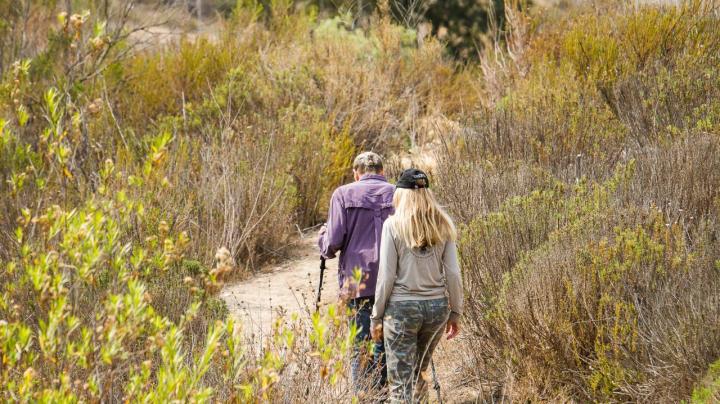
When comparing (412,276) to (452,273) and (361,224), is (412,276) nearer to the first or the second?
(452,273)

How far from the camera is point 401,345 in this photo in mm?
4355

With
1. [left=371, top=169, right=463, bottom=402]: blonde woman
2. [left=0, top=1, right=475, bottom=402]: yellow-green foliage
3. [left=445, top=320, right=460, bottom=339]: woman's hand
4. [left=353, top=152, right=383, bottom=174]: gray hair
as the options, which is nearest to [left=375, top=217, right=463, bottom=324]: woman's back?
[left=371, top=169, right=463, bottom=402]: blonde woman

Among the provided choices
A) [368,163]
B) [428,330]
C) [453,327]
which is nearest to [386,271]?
[428,330]

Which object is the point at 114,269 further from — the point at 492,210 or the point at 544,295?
the point at 492,210

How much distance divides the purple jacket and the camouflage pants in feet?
1.43

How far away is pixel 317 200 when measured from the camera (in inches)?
369

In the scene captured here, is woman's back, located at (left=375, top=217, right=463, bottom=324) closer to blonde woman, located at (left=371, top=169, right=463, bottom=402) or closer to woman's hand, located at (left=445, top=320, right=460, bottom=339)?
blonde woman, located at (left=371, top=169, right=463, bottom=402)

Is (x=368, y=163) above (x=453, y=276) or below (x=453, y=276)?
above

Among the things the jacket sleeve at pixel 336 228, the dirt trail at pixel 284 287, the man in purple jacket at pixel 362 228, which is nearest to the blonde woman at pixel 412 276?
the man in purple jacket at pixel 362 228

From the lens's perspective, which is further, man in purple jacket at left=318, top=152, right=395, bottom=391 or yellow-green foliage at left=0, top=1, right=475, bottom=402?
man in purple jacket at left=318, top=152, right=395, bottom=391

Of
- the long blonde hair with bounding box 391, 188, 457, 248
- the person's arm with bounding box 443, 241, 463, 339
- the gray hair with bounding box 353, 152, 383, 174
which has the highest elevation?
the gray hair with bounding box 353, 152, 383, 174

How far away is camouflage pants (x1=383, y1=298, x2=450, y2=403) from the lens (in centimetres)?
431

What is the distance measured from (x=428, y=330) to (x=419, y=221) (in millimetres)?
589

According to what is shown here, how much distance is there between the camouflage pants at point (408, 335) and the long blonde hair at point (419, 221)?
1.06 ft
